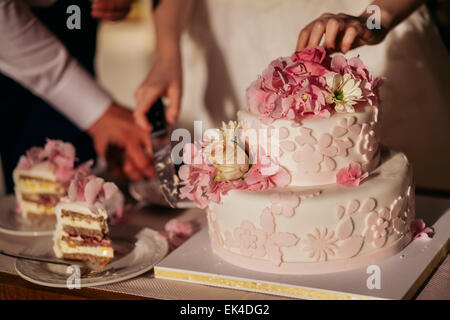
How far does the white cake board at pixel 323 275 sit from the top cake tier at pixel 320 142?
0.69 ft

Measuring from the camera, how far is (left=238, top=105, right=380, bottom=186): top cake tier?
126cm

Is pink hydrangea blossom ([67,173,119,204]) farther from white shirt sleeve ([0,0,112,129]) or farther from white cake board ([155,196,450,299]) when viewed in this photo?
white shirt sleeve ([0,0,112,129])

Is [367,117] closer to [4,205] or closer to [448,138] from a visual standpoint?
[448,138]

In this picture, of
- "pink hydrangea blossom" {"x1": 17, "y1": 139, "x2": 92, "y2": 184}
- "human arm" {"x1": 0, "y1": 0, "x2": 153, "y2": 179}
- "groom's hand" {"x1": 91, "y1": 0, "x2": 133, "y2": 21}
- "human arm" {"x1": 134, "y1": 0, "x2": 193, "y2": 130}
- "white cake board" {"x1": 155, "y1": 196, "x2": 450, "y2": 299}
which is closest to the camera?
"white cake board" {"x1": 155, "y1": 196, "x2": 450, "y2": 299}

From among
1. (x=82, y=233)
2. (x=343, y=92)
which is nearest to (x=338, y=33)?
(x=343, y=92)

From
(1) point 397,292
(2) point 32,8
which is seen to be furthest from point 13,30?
(1) point 397,292

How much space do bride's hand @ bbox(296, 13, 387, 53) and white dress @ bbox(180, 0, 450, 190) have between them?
23.2 inches

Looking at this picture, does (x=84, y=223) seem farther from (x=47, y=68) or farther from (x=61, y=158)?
(x=47, y=68)

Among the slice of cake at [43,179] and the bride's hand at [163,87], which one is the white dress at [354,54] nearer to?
the bride's hand at [163,87]

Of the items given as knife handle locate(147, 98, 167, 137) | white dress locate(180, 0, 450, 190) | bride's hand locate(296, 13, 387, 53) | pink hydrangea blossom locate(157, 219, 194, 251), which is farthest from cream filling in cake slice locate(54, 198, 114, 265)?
white dress locate(180, 0, 450, 190)

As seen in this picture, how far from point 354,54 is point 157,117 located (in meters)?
0.71

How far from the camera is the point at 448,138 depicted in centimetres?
216

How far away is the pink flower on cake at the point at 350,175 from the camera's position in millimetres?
1284

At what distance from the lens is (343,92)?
1287 mm
